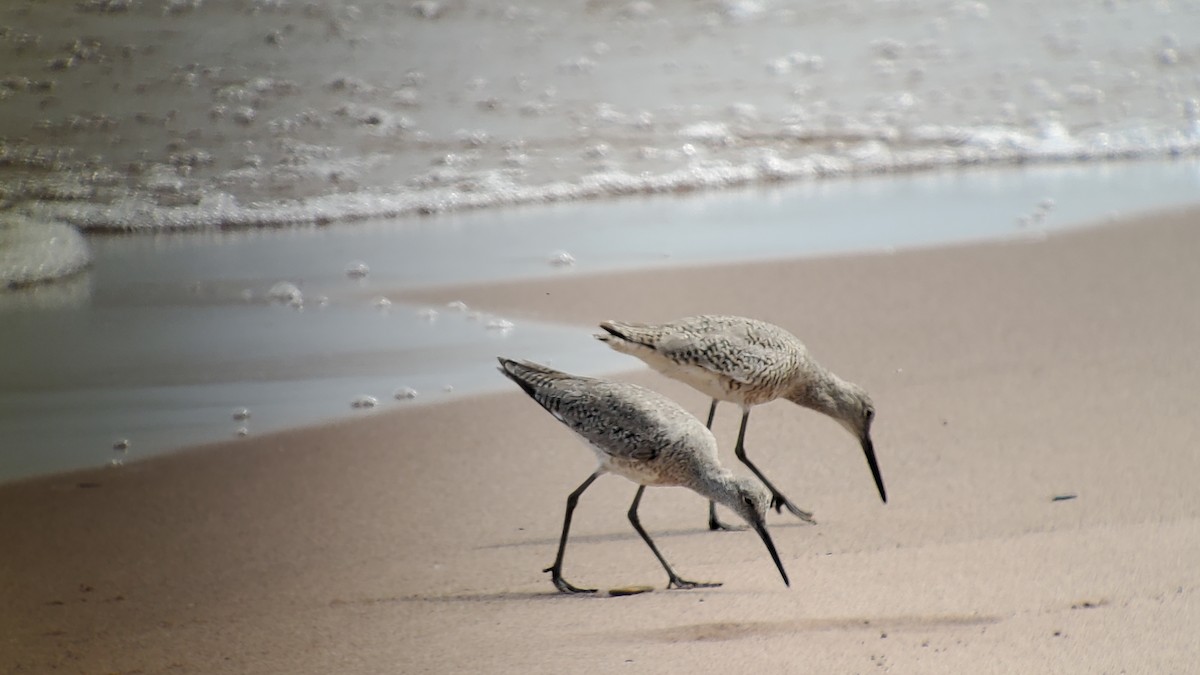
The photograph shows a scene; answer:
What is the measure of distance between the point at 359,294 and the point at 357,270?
35 centimetres

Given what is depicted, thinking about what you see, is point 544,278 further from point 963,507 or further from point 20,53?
point 20,53

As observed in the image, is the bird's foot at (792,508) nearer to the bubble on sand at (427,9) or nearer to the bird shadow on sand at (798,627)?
the bird shadow on sand at (798,627)

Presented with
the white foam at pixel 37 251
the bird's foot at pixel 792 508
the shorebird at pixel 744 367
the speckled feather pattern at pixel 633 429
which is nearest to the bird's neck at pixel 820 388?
the shorebird at pixel 744 367

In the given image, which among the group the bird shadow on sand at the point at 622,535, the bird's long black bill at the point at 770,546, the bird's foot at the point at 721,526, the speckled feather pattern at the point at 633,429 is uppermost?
the speckled feather pattern at the point at 633,429

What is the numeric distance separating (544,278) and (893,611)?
3.41 metres

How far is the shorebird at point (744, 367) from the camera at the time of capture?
4.20 meters

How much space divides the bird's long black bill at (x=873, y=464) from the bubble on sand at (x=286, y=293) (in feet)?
9.92

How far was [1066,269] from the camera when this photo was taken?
6.47m

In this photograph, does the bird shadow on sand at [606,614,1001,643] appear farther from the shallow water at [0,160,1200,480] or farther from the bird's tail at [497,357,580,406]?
the shallow water at [0,160,1200,480]

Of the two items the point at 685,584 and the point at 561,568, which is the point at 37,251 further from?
the point at 685,584

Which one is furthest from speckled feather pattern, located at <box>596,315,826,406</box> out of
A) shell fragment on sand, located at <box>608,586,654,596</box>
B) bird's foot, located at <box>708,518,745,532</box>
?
shell fragment on sand, located at <box>608,586,654,596</box>

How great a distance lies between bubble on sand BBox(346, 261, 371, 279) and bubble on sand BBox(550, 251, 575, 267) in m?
0.91

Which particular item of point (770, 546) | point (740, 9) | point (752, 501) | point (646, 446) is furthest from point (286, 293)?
point (740, 9)

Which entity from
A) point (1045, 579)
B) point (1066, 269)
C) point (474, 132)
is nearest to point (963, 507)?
point (1045, 579)
